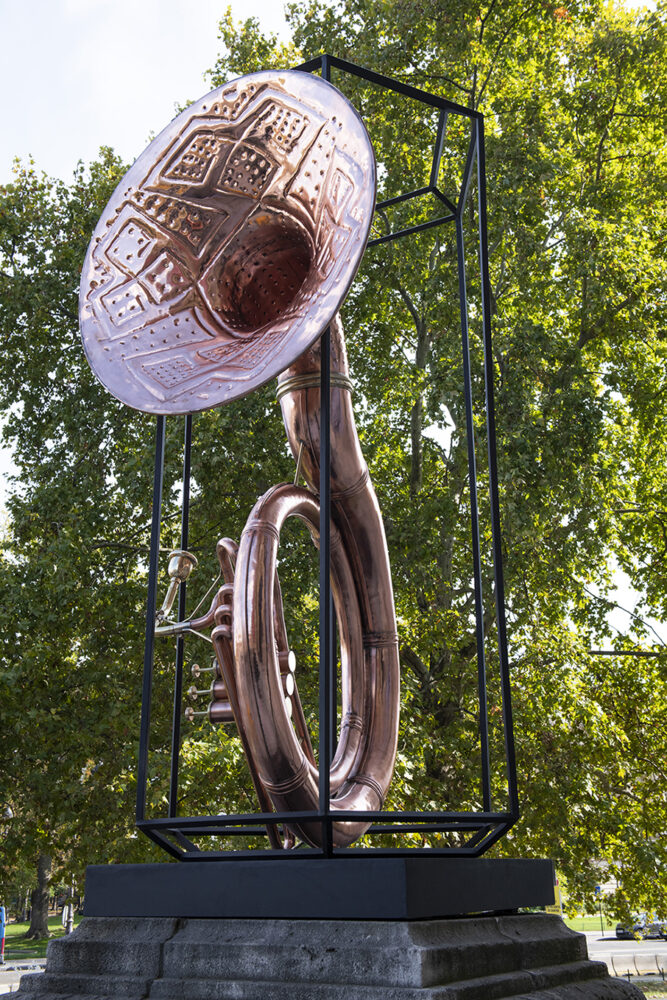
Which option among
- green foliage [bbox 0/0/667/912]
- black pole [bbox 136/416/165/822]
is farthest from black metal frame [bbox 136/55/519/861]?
green foliage [bbox 0/0/667/912]

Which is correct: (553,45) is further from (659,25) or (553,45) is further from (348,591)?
(348,591)

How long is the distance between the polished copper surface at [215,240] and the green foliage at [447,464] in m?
5.27

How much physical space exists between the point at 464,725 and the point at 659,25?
26.0ft

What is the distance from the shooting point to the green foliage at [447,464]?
8.67 meters

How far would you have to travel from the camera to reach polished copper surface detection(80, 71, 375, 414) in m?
2.67

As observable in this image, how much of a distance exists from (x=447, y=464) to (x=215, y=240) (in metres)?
7.75

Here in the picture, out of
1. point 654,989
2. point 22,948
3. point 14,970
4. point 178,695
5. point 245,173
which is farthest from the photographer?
point 22,948

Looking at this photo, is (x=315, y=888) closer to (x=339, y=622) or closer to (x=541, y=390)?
(x=339, y=622)

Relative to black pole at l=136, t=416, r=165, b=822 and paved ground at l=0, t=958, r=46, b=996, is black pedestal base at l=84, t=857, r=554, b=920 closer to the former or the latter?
black pole at l=136, t=416, r=165, b=822

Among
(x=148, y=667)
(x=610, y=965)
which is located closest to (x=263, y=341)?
(x=148, y=667)

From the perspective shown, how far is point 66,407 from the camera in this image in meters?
10.4

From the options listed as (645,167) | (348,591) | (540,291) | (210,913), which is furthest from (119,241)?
(645,167)

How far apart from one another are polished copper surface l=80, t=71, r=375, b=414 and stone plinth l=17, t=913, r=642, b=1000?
4.37 ft

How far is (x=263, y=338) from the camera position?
8.76 feet
